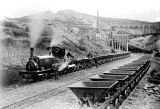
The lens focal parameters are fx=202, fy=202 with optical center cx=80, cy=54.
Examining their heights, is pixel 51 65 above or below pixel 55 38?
below

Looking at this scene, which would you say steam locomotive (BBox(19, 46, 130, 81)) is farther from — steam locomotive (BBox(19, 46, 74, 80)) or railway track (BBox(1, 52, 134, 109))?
railway track (BBox(1, 52, 134, 109))

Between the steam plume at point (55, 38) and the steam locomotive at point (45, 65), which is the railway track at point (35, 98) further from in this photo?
the steam plume at point (55, 38)

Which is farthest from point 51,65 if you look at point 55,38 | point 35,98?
point 55,38

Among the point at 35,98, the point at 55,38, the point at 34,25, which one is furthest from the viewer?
the point at 55,38

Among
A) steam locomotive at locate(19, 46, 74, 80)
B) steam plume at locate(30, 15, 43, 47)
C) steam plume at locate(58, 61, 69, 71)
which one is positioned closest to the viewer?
steam locomotive at locate(19, 46, 74, 80)

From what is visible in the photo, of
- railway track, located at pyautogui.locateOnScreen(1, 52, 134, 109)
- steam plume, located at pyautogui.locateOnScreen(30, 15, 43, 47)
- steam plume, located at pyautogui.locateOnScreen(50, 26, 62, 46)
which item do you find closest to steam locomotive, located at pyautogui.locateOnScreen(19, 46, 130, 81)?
steam plume, located at pyautogui.locateOnScreen(30, 15, 43, 47)

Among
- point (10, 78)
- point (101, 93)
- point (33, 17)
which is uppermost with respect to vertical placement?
point (33, 17)

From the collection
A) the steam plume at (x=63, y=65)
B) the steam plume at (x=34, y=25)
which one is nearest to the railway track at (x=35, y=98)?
the steam plume at (x=63, y=65)

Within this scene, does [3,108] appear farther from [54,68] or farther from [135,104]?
[54,68]

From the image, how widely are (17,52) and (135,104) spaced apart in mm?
16293

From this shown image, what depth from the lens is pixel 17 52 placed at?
22.3 m

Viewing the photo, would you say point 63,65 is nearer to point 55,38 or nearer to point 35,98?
point 35,98

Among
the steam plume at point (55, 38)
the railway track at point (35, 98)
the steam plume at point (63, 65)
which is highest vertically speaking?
the steam plume at point (55, 38)

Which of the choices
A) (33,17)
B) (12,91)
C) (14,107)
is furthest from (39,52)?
(14,107)
